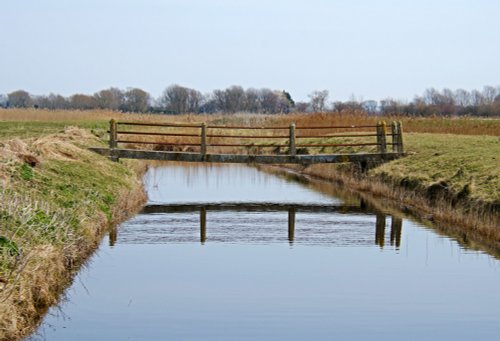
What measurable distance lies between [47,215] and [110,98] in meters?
123

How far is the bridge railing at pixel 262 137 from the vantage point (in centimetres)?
2798

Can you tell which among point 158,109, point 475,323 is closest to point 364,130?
point 475,323

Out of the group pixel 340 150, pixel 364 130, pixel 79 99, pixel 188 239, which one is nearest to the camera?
pixel 188 239

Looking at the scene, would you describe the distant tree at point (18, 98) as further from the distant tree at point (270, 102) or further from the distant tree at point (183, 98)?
the distant tree at point (270, 102)

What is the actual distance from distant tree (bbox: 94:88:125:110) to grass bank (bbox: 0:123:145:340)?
353 ft

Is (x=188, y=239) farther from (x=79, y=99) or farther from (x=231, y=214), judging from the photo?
(x=79, y=99)

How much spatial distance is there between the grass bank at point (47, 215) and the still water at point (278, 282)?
0.35 m

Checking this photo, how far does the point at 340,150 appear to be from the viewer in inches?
1368

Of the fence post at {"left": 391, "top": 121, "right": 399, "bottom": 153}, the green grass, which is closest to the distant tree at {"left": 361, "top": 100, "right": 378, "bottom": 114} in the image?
the green grass

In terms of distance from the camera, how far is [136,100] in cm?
14038

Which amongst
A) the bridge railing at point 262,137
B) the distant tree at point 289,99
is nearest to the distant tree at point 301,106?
the distant tree at point 289,99

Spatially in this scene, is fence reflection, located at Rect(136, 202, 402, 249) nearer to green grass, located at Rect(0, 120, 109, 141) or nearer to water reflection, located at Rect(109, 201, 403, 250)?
water reflection, located at Rect(109, 201, 403, 250)

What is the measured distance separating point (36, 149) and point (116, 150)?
5.75 metres

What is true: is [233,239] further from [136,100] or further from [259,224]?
[136,100]
